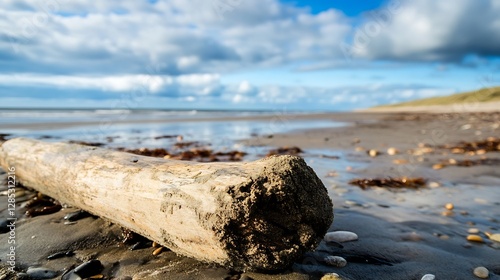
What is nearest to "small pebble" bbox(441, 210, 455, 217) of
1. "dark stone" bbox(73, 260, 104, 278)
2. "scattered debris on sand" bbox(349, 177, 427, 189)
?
"scattered debris on sand" bbox(349, 177, 427, 189)

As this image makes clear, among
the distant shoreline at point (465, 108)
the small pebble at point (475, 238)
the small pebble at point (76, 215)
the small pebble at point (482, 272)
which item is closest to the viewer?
the small pebble at point (482, 272)

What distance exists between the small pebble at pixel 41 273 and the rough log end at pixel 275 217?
3.93 ft

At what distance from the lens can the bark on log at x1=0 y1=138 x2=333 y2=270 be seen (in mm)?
1787

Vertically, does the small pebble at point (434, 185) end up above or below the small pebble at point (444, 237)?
above

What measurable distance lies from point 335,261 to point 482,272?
1.00 meters

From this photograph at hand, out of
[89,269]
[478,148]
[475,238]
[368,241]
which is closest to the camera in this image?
[89,269]

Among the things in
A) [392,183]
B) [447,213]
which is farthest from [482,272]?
[392,183]

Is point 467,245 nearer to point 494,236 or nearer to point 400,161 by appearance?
point 494,236

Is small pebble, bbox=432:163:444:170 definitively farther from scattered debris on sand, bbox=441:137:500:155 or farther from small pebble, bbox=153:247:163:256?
small pebble, bbox=153:247:163:256

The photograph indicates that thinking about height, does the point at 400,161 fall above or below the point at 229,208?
below

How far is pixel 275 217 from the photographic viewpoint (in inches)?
73.6

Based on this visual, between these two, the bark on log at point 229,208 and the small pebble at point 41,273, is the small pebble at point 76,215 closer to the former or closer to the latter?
the bark on log at point 229,208

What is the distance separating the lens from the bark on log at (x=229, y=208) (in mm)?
1787

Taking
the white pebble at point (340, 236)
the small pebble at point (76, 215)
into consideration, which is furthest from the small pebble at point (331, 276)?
the small pebble at point (76, 215)
